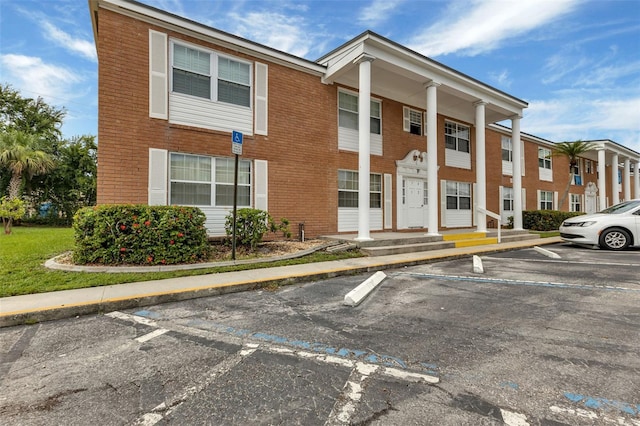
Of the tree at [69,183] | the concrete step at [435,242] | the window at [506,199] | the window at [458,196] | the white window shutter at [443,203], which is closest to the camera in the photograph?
the concrete step at [435,242]

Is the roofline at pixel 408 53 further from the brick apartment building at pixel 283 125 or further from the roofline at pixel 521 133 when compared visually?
Answer: the roofline at pixel 521 133

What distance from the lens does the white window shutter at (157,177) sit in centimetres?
834

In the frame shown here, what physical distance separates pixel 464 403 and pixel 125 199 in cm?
846

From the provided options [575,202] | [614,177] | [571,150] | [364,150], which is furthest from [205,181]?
[614,177]

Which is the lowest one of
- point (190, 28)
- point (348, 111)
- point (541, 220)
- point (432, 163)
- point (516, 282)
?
point (516, 282)

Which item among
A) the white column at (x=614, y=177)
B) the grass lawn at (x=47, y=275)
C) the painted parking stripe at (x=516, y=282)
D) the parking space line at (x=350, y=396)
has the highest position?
the white column at (x=614, y=177)

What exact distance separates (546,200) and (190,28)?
897 inches

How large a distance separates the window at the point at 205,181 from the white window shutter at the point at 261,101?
1.21 m

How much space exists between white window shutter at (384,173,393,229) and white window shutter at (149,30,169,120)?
815 centimetres

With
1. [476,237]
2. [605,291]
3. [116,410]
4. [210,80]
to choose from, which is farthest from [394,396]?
[476,237]

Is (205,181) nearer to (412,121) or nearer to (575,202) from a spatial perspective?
(412,121)

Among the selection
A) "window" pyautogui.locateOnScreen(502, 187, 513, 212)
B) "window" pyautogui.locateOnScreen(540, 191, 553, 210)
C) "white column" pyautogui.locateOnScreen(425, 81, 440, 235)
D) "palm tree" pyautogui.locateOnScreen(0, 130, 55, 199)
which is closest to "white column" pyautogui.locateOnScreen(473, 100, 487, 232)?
"white column" pyautogui.locateOnScreen(425, 81, 440, 235)

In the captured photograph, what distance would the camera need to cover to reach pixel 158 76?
8445 mm

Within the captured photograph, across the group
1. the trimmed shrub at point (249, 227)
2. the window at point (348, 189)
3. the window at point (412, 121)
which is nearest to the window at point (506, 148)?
the window at point (412, 121)
